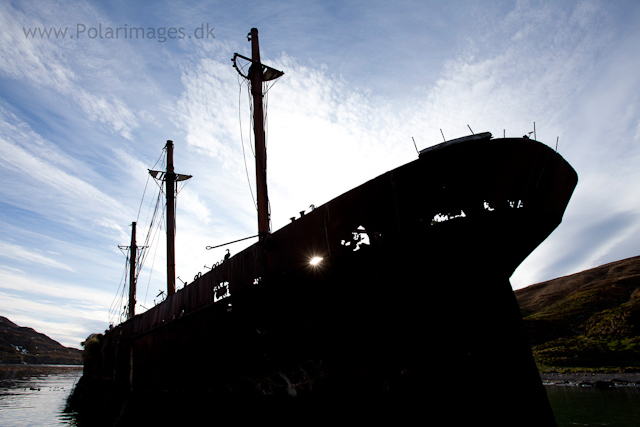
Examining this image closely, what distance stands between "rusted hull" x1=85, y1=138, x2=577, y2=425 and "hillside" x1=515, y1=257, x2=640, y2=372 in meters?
31.1

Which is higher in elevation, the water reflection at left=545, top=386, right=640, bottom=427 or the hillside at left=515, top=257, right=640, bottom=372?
the hillside at left=515, top=257, right=640, bottom=372

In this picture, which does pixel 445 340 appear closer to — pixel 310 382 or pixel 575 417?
pixel 310 382

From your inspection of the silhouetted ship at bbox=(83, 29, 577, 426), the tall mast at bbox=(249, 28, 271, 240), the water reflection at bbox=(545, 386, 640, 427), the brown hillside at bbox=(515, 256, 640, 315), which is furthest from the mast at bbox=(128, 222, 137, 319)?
the brown hillside at bbox=(515, 256, 640, 315)

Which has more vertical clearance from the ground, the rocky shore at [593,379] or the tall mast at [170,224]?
the tall mast at [170,224]

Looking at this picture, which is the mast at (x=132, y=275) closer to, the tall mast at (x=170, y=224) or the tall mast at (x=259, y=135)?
the tall mast at (x=170, y=224)

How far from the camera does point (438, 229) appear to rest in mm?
4285

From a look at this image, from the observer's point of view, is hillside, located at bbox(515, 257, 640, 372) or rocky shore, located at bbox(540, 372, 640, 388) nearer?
rocky shore, located at bbox(540, 372, 640, 388)

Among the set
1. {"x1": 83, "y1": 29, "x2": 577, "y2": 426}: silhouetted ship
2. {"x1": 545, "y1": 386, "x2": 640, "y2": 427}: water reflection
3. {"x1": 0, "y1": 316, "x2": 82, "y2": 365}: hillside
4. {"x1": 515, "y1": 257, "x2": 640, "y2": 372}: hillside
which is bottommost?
{"x1": 545, "y1": 386, "x2": 640, "y2": 427}: water reflection

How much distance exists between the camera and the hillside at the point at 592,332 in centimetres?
2767

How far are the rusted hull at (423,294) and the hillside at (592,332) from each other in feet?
102

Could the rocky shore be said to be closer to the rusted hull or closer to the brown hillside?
the rusted hull

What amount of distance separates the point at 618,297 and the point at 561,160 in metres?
59.5

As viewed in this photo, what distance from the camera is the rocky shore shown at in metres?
21.9

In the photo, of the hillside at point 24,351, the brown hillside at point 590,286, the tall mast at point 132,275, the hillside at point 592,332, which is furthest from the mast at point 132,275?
the hillside at point 24,351
